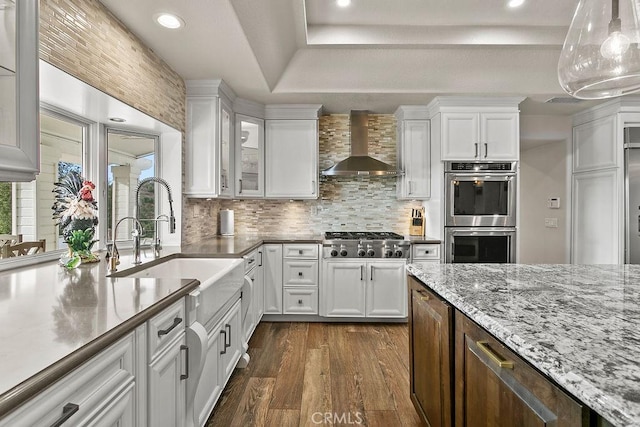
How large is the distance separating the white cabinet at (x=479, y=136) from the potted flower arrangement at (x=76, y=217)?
3146 mm

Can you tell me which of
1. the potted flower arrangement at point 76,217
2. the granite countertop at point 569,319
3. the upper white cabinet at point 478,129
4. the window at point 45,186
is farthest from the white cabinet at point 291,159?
the granite countertop at point 569,319

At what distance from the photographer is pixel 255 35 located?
8.18 feet

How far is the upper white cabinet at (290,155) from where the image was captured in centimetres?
393

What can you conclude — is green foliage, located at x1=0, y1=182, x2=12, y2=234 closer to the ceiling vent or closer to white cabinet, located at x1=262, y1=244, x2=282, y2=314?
white cabinet, located at x1=262, y1=244, x2=282, y2=314

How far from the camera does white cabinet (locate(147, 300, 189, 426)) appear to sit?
1219 millimetres

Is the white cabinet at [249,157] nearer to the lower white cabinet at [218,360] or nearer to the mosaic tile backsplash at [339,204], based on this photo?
the mosaic tile backsplash at [339,204]

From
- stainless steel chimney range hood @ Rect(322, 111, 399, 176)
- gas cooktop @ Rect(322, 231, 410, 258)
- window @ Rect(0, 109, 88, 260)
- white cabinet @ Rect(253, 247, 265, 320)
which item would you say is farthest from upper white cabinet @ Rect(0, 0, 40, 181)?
stainless steel chimney range hood @ Rect(322, 111, 399, 176)

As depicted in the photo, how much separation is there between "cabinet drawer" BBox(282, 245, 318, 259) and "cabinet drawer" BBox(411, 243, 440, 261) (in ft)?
3.39

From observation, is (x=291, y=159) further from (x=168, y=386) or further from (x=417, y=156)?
(x=168, y=386)

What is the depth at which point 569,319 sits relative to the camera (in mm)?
1008

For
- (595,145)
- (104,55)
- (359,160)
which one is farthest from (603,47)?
(595,145)

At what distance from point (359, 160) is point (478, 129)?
4.17 feet

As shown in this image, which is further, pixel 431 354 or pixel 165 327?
pixel 431 354

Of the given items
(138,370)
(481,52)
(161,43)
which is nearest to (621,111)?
(481,52)
